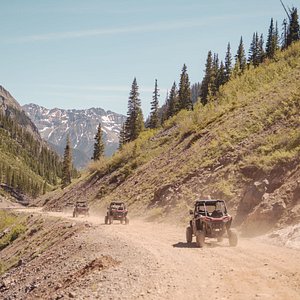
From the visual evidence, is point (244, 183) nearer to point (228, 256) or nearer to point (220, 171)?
point (220, 171)

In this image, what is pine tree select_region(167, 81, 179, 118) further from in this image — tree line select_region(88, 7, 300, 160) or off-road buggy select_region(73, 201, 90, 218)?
off-road buggy select_region(73, 201, 90, 218)

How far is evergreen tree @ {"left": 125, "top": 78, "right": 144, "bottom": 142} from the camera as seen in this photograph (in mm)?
86312

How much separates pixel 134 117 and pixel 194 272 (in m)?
75.8

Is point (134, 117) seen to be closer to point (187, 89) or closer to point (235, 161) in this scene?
point (187, 89)

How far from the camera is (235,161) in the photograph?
1203 inches

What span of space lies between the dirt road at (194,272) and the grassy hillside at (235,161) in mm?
5405

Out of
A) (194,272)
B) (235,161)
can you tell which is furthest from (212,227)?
(235,161)

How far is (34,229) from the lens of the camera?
125 ft

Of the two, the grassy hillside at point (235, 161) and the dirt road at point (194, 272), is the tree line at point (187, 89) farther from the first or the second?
the dirt road at point (194, 272)

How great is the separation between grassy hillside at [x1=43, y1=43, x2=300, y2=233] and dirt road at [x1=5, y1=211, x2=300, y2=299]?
541 centimetres

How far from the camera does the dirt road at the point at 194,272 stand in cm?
1094

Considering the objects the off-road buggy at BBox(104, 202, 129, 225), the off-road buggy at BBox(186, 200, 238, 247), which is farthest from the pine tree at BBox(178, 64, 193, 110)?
the off-road buggy at BBox(186, 200, 238, 247)

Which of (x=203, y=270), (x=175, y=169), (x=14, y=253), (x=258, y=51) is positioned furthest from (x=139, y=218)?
(x=258, y=51)

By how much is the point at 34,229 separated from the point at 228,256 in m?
26.5
